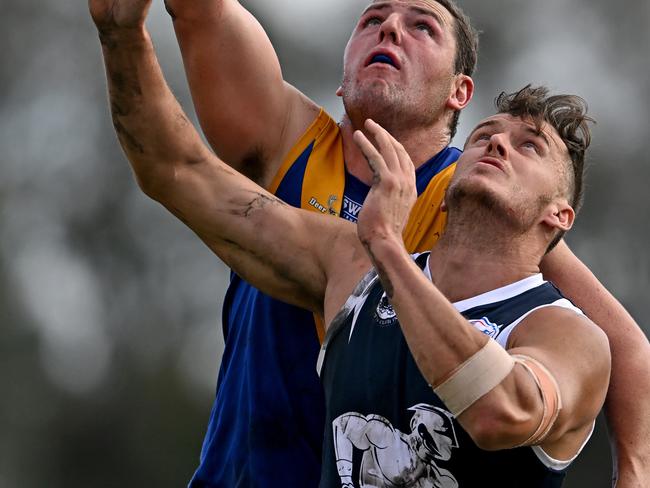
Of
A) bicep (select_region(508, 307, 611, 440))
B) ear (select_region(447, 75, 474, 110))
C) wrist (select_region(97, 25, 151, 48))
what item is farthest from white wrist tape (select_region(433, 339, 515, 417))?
ear (select_region(447, 75, 474, 110))

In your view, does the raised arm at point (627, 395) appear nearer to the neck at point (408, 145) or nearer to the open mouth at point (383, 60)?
the neck at point (408, 145)

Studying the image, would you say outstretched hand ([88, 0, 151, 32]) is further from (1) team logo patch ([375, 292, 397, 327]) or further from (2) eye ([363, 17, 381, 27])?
(2) eye ([363, 17, 381, 27])

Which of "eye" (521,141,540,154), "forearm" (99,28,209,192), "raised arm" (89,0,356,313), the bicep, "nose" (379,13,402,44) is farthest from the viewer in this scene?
"nose" (379,13,402,44)

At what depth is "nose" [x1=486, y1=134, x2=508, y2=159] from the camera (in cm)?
512

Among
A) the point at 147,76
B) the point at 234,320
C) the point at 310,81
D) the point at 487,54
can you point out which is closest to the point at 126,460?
the point at 310,81

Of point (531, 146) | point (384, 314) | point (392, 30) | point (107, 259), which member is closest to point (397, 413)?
point (384, 314)

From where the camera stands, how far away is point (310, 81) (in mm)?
14766

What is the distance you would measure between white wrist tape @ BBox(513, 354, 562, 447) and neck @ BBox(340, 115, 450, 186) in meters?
1.52

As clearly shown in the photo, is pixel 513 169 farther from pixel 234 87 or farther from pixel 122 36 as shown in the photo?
pixel 122 36

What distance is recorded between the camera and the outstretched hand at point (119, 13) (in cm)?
483

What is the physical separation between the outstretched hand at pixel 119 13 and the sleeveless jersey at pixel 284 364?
1024 millimetres

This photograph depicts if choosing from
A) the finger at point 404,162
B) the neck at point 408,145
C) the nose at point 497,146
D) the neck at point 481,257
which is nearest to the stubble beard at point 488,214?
the neck at point 481,257

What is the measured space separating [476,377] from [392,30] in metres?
1.99

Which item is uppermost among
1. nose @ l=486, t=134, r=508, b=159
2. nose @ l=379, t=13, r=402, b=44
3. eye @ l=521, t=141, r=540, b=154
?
nose @ l=379, t=13, r=402, b=44
